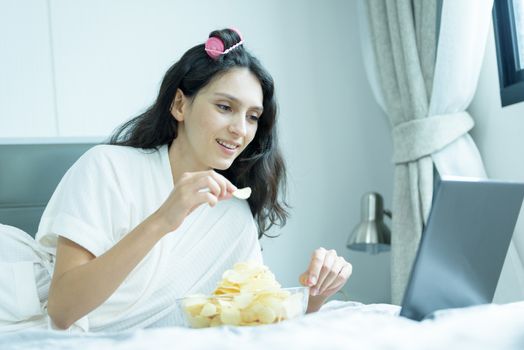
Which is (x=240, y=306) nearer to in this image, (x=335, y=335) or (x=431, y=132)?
(x=335, y=335)

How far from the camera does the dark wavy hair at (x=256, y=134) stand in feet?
5.94

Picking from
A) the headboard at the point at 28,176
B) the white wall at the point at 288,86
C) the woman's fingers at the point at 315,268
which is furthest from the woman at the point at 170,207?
the white wall at the point at 288,86

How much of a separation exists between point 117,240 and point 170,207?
334 millimetres

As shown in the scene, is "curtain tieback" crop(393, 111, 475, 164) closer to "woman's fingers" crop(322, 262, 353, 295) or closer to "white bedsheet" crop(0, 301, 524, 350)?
"woman's fingers" crop(322, 262, 353, 295)

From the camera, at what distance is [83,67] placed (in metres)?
2.63

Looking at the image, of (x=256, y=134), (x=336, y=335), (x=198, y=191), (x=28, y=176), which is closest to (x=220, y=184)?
(x=198, y=191)

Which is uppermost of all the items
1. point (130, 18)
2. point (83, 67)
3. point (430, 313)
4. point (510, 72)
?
point (130, 18)

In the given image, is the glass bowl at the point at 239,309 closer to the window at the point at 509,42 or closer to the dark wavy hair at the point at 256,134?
the dark wavy hair at the point at 256,134

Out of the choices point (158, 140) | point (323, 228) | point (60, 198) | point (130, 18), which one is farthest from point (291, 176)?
point (60, 198)

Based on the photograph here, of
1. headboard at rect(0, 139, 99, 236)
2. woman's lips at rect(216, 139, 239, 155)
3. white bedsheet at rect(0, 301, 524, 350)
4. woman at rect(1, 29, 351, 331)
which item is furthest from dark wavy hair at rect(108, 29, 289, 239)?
white bedsheet at rect(0, 301, 524, 350)

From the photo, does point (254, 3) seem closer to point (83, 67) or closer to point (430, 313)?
point (83, 67)

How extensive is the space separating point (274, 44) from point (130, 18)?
0.61 m

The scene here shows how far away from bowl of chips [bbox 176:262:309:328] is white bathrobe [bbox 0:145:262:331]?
554mm

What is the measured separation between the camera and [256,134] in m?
1.98
